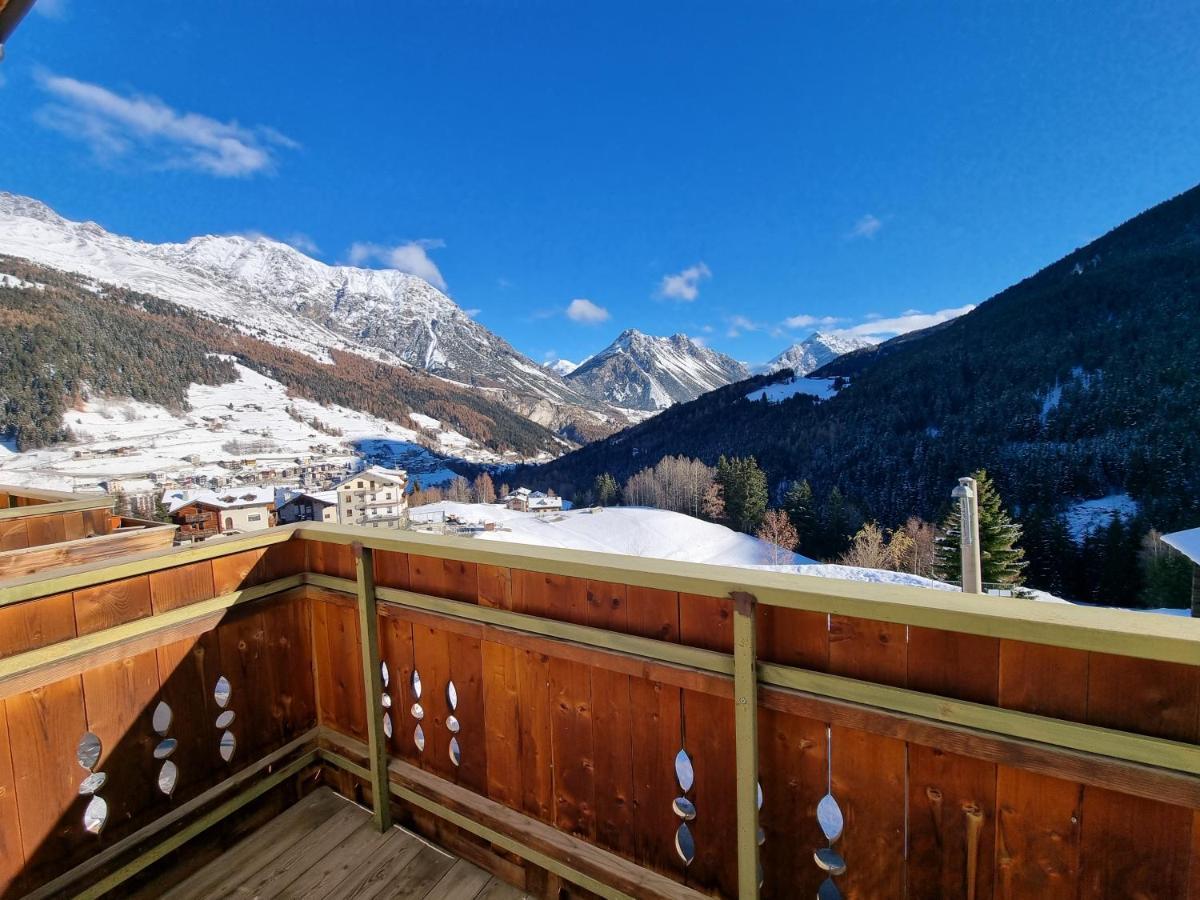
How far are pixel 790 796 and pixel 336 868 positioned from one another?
5.48 ft

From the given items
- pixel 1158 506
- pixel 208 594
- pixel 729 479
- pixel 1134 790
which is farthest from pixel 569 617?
pixel 1158 506

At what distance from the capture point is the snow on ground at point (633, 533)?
1262 inches

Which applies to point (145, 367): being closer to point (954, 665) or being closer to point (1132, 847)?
point (954, 665)

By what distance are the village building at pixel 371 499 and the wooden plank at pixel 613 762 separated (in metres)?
36.5

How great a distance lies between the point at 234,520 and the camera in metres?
35.2

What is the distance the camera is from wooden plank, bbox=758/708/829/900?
3.96 ft

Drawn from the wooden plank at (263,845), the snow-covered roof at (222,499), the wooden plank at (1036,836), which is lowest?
the snow-covered roof at (222,499)

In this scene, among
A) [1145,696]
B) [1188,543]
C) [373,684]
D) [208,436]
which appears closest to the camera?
[1145,696]

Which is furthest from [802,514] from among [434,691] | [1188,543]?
[434,691]

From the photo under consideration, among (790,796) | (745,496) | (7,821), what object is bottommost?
(745,496)

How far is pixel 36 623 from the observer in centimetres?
151

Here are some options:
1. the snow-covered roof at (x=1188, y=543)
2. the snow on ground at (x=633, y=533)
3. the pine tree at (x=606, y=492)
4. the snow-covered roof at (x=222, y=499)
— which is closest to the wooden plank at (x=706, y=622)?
the snow-covered roof at (x=1188, y=543)

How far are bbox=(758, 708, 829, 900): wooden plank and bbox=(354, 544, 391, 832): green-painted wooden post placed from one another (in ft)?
4.82

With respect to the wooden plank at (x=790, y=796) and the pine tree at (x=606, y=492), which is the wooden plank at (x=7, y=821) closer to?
the wooden plank at (x=790, y=796)
